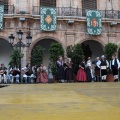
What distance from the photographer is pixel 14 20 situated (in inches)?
796

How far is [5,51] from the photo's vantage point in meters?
22.0

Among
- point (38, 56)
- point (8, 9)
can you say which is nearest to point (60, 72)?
point (38, 56)

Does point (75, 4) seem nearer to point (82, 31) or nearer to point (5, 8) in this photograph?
point (82, 31)

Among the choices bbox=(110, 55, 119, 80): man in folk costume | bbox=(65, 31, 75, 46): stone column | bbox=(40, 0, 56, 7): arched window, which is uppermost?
bbox=(40, 0, 56, 7): arched window

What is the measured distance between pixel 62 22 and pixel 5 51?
18.0 feet

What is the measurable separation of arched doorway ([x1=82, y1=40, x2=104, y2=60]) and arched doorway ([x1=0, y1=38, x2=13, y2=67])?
662 centimetres

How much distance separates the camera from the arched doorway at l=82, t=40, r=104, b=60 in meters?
23.2

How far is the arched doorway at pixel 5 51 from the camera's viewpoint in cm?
2170

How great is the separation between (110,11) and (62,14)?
13.6 ft

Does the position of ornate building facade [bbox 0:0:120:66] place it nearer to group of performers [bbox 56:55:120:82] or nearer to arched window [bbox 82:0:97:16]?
arched window [bbox 82:0:97:16]

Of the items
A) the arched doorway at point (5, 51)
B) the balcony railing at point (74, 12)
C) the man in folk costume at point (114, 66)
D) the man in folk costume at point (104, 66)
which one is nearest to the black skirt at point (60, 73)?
the man in folk costume at point (104, 66)

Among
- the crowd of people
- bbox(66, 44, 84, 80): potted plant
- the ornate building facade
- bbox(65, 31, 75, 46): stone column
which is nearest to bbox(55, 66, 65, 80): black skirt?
the crowd of people

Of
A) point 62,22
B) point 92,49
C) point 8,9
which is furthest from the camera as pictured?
point 92,49

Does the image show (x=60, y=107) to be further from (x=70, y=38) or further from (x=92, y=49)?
(x=92, y=49)
